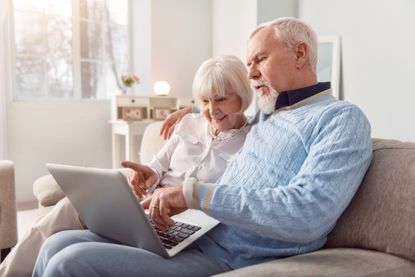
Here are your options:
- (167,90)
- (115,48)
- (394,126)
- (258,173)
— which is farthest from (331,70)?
(258,173)

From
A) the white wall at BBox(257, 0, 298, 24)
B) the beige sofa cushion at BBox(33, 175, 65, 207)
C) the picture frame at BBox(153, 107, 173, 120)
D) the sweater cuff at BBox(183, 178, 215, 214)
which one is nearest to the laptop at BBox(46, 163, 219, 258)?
the sweater cuff at BBox(183, 178, 215, 214)

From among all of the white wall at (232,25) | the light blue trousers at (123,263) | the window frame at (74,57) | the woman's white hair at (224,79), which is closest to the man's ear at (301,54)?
the woman's white hair at (224,79)

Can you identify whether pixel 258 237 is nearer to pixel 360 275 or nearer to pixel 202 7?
pixel 360 275

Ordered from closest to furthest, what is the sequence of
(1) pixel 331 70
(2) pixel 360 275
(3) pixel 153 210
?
1. (2) pixel 360 275
2. (3) pixel 153 210
3. (1) pixel 331 70

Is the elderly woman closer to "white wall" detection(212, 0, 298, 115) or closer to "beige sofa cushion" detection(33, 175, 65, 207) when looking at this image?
"beige sofa cushion" detection(33, 175, 65, 207)

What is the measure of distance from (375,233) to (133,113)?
2.72 metres

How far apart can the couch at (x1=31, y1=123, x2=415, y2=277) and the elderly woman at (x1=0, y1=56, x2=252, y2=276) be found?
1.57 ft

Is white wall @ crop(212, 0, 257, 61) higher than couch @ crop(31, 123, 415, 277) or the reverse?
higher

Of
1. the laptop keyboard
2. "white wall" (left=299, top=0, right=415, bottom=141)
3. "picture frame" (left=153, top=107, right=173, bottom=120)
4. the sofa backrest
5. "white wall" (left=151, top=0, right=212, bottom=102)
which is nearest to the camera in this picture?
the sofa backrest

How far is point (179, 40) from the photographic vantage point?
12.4 feet

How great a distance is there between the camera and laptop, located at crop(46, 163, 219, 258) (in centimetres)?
84

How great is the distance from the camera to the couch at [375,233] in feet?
2.59

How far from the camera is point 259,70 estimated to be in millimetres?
1160

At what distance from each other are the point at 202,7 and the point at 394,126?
2.14m
